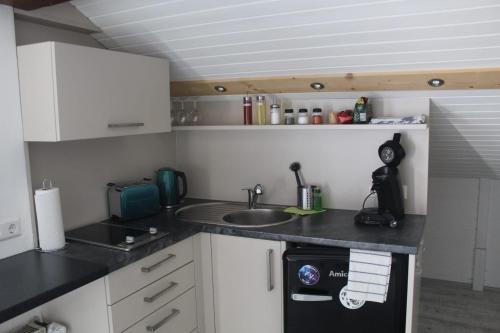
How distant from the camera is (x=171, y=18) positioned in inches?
76.0

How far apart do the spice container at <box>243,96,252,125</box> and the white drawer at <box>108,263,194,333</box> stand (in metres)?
0.89

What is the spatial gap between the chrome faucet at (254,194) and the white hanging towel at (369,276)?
819mm

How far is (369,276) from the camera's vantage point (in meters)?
1.79

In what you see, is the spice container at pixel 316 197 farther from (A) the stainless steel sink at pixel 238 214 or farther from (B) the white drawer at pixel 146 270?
(B) the white drawer at pixel 146 270

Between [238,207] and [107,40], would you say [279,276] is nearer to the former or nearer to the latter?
[238,207]

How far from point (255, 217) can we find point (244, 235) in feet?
1.52

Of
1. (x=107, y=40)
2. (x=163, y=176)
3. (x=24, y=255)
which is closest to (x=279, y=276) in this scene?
(x=163, y=176)

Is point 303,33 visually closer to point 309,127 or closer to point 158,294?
point 309,127

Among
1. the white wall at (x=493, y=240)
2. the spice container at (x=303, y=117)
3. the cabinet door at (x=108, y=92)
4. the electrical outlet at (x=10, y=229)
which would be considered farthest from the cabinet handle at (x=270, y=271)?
the white wall at (x=493, y=240)

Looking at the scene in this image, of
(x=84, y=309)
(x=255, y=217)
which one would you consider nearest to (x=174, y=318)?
(x=84, y=309)

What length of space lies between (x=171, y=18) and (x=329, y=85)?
34.4 inches

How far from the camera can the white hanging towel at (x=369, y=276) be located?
1.77 meters

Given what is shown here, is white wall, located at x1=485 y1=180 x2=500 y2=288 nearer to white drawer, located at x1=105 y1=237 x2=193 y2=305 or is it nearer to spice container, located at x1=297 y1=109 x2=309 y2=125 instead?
spice container, located at x1=297 y1=109 x2=309 y2=125

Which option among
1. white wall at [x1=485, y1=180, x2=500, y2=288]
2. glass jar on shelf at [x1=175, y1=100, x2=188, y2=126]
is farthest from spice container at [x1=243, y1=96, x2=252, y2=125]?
white wall at [x1=485, y1=180, x2=500, y2=288]
